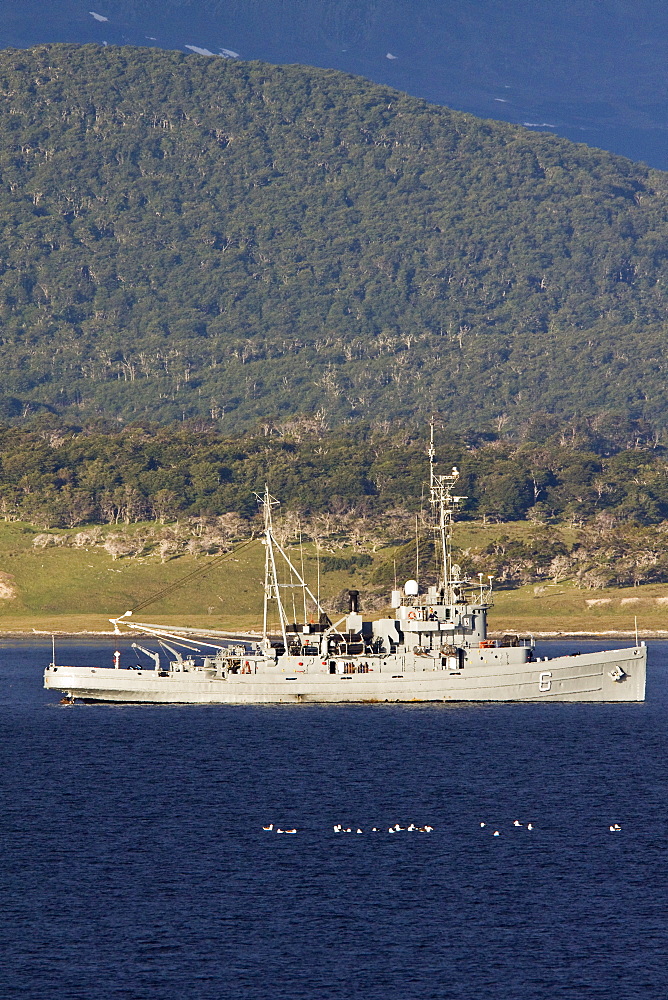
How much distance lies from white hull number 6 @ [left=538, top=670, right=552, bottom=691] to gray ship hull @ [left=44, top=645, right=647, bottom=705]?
0.07 metres

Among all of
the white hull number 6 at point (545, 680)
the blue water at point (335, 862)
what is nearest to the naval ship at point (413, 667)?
the white hull number 6 at point (545, 680)

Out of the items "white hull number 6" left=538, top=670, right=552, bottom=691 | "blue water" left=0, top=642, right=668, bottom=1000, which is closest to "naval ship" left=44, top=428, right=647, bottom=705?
"white hull number 6" left=538, top=670, right=552, bottom=691

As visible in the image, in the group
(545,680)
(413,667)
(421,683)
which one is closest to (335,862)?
(421,683)

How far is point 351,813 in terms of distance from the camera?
8281 centimetres

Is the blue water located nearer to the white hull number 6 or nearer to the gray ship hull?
the gray ship hull

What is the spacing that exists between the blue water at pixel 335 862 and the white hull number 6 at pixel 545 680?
5454mm

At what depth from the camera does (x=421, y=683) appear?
120750 mm

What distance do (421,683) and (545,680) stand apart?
342 inches

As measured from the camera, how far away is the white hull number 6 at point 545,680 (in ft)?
399

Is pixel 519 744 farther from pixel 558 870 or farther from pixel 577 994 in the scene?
pixel 577 994

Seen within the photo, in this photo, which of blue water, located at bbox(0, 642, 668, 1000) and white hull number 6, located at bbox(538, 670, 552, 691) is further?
white hull number 6, located at bbox(538, 670, 552, 691)

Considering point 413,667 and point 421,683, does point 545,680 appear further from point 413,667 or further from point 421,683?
point 413,667

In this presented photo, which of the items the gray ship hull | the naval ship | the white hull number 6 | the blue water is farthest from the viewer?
the white hull number 6

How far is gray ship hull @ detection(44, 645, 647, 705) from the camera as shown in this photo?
397ft
